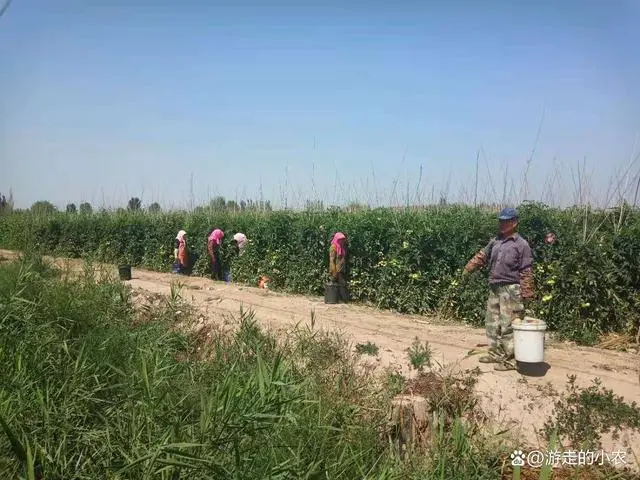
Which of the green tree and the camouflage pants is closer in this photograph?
the camouflage pants

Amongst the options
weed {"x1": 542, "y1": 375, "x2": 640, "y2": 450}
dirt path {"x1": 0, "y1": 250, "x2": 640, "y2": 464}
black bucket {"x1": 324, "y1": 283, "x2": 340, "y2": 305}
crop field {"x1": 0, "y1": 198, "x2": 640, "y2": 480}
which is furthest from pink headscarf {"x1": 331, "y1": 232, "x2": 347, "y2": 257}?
weed {"x1": 542, "y1": 375, "x2": 640, "y2": 450}

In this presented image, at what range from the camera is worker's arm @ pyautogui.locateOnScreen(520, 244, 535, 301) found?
611cm

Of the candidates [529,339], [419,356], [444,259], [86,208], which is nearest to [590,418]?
[529,339]

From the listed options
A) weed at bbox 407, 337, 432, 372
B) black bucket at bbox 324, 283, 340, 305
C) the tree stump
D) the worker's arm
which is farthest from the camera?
black bucket at bbox 324, 283, 340, 305

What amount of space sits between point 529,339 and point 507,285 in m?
0.77

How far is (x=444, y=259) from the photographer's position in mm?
9445

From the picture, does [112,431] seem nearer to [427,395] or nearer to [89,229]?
[427,395]

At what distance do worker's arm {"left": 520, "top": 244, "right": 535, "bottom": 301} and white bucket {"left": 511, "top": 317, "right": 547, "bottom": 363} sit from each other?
39 cm

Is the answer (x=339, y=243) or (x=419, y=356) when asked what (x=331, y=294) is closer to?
(x=339, y=243)

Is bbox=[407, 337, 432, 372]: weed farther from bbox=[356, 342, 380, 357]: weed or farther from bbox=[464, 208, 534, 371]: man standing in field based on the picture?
bbox=[464, 208, 534, 371]: man standing in field

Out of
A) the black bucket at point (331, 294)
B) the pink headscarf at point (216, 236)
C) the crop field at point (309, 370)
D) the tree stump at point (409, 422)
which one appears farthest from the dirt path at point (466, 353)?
the pink headscarf at point (216, 236)

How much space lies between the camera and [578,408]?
17.4 feet

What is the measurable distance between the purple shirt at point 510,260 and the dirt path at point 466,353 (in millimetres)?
1058

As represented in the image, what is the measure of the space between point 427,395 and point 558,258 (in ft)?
13.2
